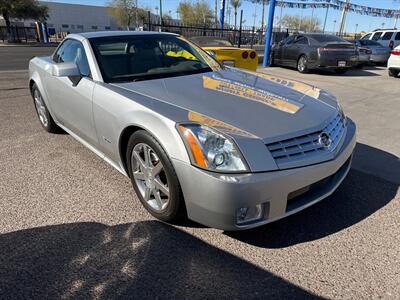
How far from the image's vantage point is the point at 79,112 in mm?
3355

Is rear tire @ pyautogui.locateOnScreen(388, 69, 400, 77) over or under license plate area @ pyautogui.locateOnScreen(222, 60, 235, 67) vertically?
under

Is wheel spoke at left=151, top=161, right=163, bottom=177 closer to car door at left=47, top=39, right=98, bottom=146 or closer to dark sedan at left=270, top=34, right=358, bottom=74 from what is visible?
car door at left=47, top=39, right=98, bottom=146

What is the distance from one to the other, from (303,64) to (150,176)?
35.1ft

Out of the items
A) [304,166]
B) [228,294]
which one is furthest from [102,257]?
[304,166]

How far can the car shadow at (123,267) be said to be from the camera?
1.96 meters

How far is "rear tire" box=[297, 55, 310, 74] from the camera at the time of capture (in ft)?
38.4

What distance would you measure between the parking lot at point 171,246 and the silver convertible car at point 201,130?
261 millimetres

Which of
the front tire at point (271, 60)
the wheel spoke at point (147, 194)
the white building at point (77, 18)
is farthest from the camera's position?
the white building at point (77, 18)

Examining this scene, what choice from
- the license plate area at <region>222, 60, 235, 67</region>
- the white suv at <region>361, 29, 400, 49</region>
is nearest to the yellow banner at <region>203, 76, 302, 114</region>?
the license plate area at <region>222, 60, 235, 67</region>

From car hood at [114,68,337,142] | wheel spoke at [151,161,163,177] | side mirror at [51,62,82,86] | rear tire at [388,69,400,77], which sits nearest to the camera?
car hood at [114,68,337,142]

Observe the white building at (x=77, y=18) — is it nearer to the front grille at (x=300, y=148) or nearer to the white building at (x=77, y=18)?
the white building at (x=77, y=18)

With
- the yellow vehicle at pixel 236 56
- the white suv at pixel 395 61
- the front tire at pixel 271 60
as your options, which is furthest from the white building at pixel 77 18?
the yellow vehicle at pixel 236 56

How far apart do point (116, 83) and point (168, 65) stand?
72 cm

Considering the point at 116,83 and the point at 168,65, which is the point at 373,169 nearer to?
the point at 168,65
